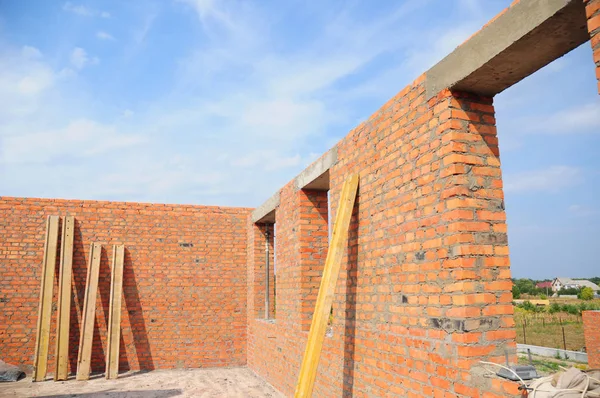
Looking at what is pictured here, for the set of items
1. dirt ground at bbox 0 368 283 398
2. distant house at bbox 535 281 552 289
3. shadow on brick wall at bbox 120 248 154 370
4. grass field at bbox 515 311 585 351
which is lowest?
grass field at bbox 515 311 585 351

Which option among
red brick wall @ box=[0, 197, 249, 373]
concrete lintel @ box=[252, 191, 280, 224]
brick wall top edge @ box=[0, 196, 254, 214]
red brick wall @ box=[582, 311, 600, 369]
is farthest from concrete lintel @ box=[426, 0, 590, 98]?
red brick wall @ box=[582, 311, 600, 369]

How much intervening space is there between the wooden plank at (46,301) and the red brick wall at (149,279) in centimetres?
26

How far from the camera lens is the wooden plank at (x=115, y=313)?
834cm

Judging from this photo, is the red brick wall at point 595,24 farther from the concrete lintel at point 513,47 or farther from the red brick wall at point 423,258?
the red brick wall at point 423,258

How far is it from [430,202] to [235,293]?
23.5ft

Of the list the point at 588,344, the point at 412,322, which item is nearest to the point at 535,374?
the point at 412,322

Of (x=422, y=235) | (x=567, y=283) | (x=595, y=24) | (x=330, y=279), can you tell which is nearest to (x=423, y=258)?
(x=422, y=235)

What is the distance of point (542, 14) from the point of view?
237 cm

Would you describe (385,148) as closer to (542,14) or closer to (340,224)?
(340,224)

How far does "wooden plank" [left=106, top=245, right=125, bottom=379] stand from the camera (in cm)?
834

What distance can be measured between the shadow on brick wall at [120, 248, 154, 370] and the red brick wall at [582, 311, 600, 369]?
11.2 metres

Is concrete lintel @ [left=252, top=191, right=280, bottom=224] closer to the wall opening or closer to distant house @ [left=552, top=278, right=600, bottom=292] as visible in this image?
the wall opening

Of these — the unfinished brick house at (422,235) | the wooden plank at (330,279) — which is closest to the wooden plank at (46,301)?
the unfinished brick house at (422,235)

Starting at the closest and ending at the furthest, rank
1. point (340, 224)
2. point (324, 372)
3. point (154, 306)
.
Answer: point (340, 224), point (324, 372), point (154, 306)
